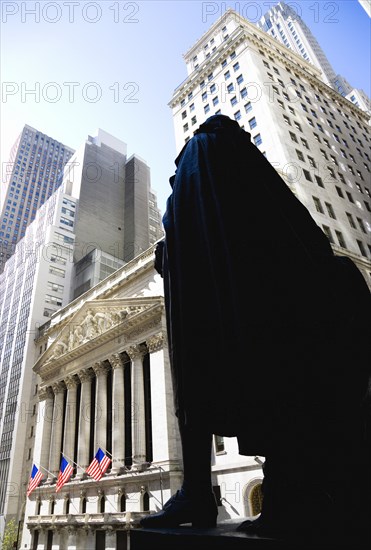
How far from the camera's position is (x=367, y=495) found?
79.7 inches

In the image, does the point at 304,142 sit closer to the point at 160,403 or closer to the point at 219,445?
the point at 160,403

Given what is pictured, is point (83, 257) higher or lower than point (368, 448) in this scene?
higher

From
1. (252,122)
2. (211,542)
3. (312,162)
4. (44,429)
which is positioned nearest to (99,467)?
(44,429)

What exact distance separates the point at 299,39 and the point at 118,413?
16241 cm

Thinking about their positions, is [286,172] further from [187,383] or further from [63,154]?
[63,154]

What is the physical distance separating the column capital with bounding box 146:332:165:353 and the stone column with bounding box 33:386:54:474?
15990 mm

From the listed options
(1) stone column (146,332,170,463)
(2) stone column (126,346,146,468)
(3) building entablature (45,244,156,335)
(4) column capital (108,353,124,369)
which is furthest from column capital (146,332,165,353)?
(3) building entablature (45,244,156,335)

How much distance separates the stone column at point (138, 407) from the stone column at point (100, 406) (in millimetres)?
3888

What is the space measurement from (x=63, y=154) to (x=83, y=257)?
86790 millimetres

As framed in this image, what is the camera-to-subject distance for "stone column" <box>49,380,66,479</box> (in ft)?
105

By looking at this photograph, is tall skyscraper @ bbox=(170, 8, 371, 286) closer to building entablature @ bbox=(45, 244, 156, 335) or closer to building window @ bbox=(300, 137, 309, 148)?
building window @ bbox=(300, 137, 309, 148)

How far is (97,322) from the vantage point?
109ft

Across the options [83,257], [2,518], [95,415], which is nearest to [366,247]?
[95,415]


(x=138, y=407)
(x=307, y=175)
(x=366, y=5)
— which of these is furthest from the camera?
(x=307, y=175)
